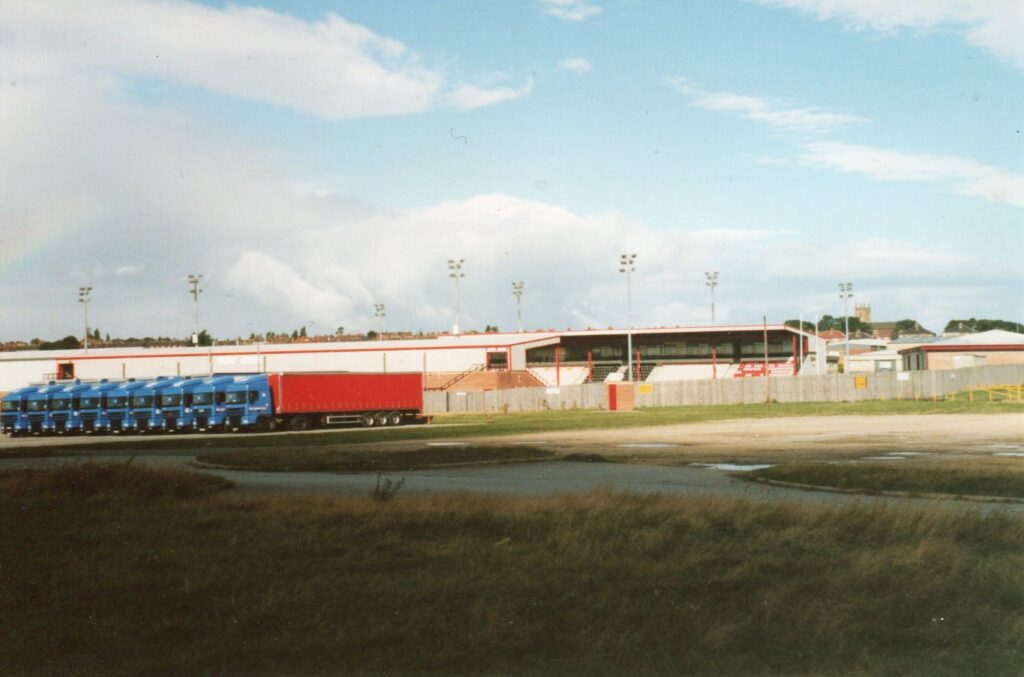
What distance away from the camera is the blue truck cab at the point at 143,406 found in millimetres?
58562

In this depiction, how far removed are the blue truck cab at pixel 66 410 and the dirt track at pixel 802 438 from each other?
3085cm

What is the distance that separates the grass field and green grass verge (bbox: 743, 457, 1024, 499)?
540 cm

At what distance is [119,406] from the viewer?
195 ft

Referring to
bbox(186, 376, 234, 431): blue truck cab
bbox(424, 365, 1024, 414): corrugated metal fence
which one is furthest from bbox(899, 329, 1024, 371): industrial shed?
bbox(186, 376, 234, 431): blue truck cab

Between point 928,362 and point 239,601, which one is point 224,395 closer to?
point 239,601

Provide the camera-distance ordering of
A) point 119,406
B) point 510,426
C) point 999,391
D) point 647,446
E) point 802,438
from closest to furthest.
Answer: point 647,446
point 802,438
point 510,426
point 119,406
point 999,391

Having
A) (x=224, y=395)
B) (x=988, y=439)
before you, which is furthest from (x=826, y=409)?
(x=224, y=395)

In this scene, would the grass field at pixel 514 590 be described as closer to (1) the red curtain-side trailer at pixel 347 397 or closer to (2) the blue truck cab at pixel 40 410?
(1) the red curtain-side trailer at pixel 347 397

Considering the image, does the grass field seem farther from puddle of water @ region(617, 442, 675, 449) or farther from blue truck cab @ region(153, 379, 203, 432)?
blue truck cab @ region(153, 379, 203, 432)

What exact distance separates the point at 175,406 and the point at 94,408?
225 inches

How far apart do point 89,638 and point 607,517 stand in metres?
6.79

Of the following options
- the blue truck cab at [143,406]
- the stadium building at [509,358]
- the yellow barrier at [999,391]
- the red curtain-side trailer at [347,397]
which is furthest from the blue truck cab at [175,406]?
the yellow barrier at [999,391]

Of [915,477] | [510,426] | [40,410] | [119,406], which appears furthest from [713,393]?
[915,477]

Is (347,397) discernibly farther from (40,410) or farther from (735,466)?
(735,466)
